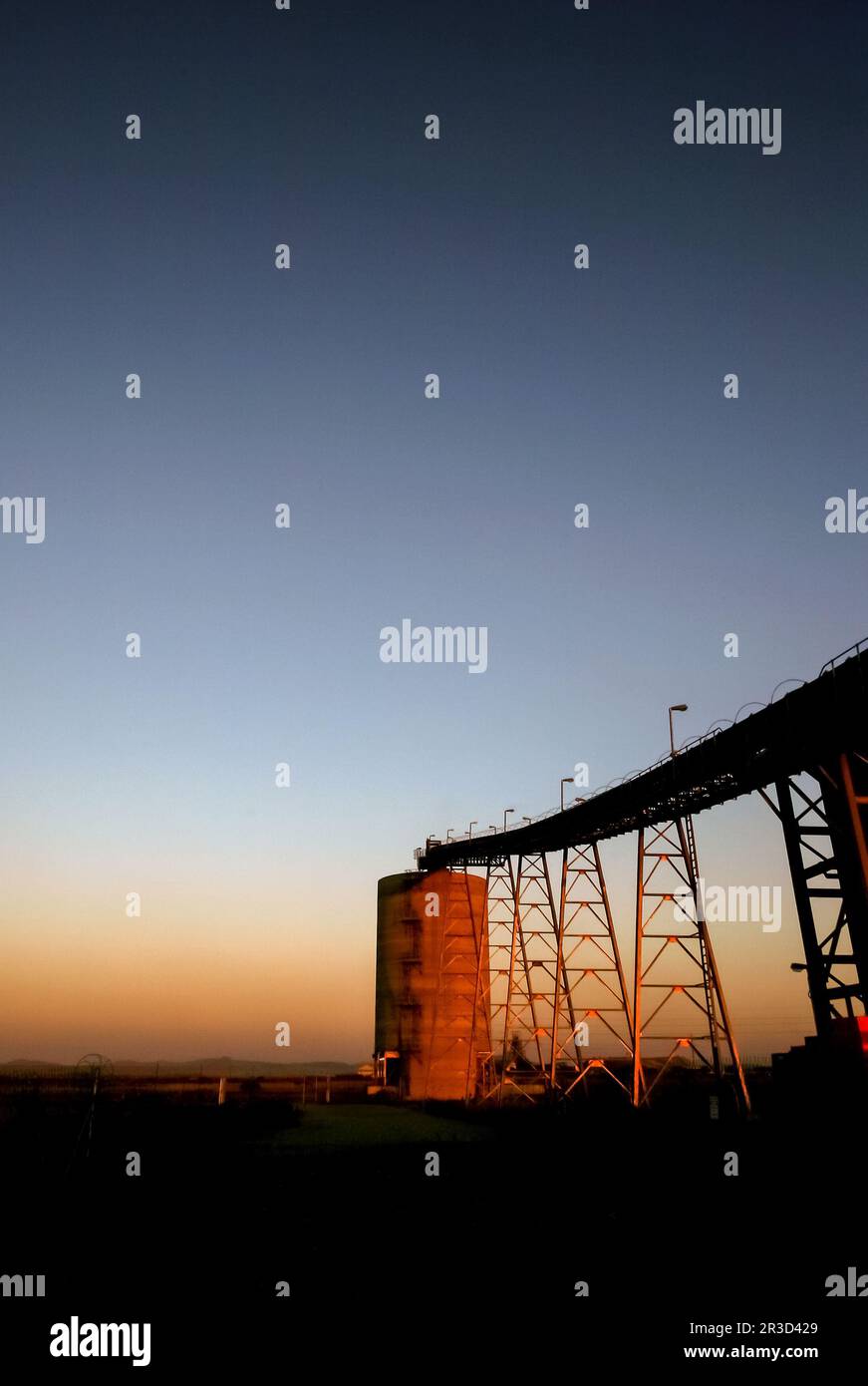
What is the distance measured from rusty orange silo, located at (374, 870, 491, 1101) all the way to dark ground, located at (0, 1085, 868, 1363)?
76.5ft

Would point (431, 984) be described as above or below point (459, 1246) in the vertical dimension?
above

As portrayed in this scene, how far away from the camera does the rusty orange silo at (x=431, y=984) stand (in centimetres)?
5141

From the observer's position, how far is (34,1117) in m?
30.1

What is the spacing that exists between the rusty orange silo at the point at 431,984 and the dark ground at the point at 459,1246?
23.3 m

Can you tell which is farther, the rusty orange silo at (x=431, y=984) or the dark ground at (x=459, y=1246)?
the rusty orange silo at (x=431, y=984)

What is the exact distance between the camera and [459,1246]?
58.6ft

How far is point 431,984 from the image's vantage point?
52719 mm

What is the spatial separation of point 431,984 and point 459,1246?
116ft

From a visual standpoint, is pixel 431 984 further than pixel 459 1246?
Yes

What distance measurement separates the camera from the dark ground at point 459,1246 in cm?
1348

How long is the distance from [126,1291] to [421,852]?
3921cm
